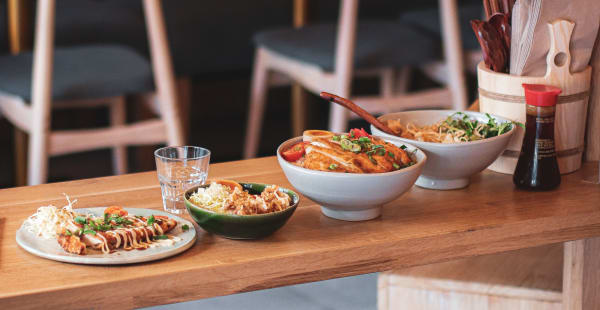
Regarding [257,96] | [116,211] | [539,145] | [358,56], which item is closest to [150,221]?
[116,211]

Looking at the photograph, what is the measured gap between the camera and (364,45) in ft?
7.30

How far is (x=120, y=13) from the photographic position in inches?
98.2

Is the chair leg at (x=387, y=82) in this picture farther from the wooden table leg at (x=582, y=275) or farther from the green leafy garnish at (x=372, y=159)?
the green leafy garnish at (x=372, y=159)

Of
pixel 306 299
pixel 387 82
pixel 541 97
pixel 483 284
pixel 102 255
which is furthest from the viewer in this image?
pixel 387 82

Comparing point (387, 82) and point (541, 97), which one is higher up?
point (541, 97)

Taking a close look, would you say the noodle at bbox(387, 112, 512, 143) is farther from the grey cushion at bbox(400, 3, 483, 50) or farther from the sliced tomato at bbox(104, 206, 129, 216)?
the grey cushion at bbox(400, 3, 483, 50)

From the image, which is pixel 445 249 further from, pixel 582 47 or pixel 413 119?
pixel 582 47

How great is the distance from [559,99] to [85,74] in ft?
4.03

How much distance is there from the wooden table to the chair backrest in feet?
3.03

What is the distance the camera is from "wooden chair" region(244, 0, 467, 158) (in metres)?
2.12

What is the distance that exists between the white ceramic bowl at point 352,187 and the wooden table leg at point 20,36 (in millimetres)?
1515

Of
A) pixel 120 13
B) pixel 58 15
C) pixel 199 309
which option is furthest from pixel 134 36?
pixel 199 309

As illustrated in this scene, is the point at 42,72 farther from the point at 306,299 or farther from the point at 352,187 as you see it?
the point at 352,187

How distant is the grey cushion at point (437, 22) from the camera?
8.10 ft
